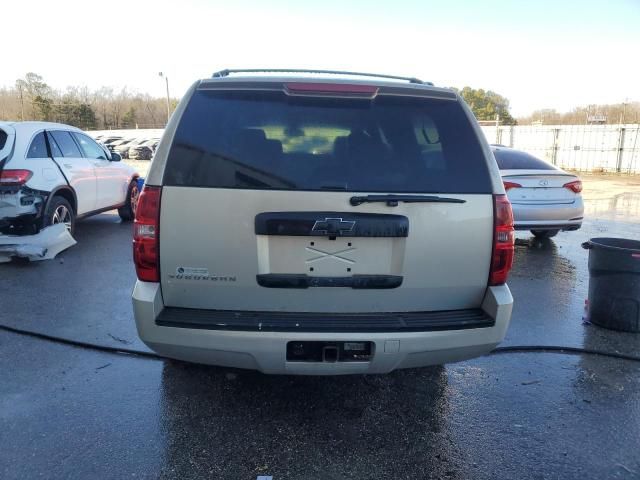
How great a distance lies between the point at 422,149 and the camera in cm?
282

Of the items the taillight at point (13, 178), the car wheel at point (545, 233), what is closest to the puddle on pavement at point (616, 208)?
the car wheel at point (545, 233)

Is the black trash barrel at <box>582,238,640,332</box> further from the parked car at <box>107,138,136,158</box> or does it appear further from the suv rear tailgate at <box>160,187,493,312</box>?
the parked car at <box>107,138,136,158</box>

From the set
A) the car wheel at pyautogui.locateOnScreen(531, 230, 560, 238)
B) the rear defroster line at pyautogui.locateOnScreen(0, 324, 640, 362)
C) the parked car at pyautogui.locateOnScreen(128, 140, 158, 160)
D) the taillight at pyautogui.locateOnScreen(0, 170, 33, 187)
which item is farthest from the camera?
the parked car at pyautogui.locateOnScreen(128, 140, 158, 160)

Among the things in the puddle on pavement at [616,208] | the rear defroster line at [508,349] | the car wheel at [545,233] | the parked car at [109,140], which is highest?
the parked car at [109,140]

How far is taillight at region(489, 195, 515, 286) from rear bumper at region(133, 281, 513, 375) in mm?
144

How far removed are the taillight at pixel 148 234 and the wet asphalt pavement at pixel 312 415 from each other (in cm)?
103

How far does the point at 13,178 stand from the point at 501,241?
6273mm

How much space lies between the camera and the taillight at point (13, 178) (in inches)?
251

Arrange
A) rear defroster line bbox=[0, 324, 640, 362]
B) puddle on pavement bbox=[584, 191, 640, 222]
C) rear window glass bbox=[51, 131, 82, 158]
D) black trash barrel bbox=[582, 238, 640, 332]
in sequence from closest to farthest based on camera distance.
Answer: rear defroster line bbox=[0, 324, 640, 362], black trash barrel bbox=[582, 238, 640, 332], rear window glass bbox=[51, 131, 82, 158], puddle on pavement bbox=[584, 191, 640, 222]

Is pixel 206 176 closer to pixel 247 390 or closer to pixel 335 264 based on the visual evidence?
pixel 335 264

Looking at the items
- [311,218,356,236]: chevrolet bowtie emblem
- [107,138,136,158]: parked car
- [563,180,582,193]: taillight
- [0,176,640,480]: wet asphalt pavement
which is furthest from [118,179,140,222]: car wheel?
[107,138,136,158]: parked car

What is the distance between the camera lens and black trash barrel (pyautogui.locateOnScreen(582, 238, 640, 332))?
4.50 metres

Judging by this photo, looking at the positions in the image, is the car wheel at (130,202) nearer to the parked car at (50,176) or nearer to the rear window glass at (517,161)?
the parked car at (50,176)

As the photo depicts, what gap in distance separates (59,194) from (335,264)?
6023mm
